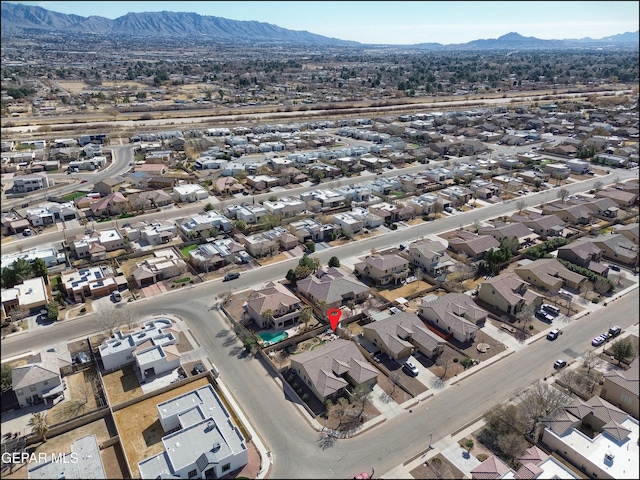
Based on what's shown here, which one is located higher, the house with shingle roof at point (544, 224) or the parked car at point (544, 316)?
the house with shingle roof at point (544, 224)

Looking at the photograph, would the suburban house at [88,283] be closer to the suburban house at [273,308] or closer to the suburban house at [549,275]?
the suburban house at [273,308]

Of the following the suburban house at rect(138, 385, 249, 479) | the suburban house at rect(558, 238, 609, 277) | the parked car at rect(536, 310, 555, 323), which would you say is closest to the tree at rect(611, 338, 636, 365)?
the parked car at rect(536, 310, 555, 323)

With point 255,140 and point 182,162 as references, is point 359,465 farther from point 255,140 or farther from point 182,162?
point 255,140

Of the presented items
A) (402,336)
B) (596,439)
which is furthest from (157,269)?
(596,439)

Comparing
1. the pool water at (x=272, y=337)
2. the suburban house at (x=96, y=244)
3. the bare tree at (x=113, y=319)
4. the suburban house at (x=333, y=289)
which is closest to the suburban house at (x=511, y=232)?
the suburban house at (x=333, y=289)

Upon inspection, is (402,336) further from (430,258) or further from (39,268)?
(39,268)
